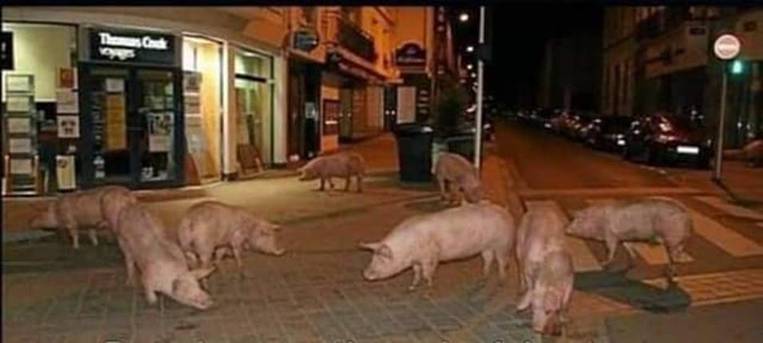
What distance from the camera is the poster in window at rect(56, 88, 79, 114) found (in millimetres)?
15859

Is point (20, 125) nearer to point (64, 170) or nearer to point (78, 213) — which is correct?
point (64, 170)

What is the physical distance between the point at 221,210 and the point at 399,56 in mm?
28976

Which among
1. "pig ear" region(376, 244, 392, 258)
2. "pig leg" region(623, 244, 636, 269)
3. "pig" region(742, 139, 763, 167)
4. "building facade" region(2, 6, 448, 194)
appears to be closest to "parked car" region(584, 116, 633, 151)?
"pig" region(742, 139, 763, 167)

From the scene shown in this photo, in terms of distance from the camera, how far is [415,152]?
1912cm

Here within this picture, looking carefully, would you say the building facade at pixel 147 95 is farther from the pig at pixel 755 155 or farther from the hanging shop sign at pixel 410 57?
the pig at pixel 755 155

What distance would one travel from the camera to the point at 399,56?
37.4 meters

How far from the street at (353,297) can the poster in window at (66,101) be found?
8.09ft

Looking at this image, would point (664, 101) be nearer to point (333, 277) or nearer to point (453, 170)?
point (453, 170)

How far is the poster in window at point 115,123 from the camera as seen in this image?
16.5 m

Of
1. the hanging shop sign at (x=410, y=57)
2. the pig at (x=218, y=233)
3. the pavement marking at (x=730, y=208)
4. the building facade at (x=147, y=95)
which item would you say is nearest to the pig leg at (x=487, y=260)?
the pig at (x=218, y=233)

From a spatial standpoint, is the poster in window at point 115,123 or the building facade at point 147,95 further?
Result: the poster in window at point 115,123

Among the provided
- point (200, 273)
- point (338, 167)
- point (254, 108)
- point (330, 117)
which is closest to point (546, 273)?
point (200, 273)

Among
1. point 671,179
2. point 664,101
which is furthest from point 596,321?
point 664,101

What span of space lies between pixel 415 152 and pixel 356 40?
16824 millimetres
